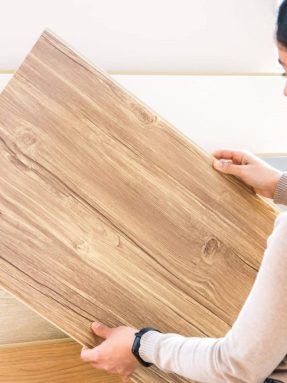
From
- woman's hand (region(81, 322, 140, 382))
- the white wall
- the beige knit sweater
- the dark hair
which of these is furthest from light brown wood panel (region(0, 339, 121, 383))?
the dark hair

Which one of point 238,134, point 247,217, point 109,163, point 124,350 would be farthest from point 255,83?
point 124,350

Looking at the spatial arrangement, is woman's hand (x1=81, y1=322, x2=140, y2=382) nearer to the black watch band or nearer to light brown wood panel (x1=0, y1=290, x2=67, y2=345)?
the black watch band

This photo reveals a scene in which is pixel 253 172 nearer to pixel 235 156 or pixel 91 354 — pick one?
pixel 235 156

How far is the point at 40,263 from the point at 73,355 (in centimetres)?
43

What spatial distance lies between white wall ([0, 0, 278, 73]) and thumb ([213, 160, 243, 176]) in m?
0.59

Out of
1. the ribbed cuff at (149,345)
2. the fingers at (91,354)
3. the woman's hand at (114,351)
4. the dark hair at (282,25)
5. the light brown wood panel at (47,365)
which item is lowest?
the light brown wood panel at (47,365)

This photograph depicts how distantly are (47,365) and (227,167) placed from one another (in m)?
0.65

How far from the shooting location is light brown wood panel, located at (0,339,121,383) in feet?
4.30

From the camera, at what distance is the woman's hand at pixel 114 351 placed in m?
1.04

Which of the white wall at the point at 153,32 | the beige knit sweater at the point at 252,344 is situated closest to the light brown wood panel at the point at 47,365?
the beige knit sweater at the point at 252,344

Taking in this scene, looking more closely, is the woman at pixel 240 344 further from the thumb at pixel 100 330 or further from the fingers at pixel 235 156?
the fingers at pixel 235 156

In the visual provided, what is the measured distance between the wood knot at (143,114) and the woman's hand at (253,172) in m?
0.18

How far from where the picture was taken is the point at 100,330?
1061 mm

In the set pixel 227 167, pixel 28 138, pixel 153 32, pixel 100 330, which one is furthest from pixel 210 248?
pixel 153 32
